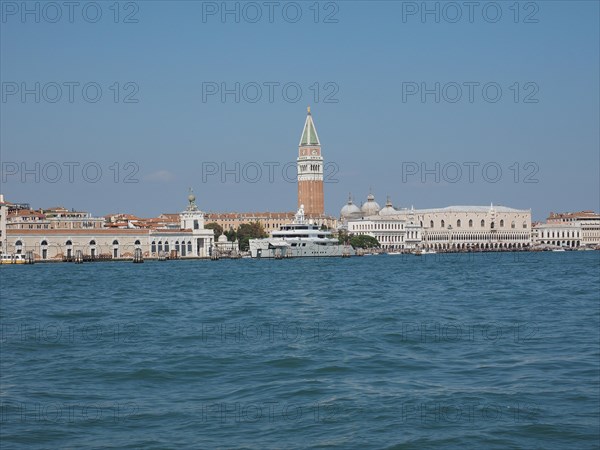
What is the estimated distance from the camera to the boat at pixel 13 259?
6512 centimetres

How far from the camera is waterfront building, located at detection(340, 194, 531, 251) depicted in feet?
331

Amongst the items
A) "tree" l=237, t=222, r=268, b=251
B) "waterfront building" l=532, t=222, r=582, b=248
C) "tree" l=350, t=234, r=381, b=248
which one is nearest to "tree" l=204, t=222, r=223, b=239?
"tree" l=237, t=222, r=268, b=251

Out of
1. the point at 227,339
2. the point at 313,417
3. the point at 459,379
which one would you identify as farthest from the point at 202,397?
the point at 227,339

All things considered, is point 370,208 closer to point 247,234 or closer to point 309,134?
point 309,134

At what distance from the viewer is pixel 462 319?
54.9ft

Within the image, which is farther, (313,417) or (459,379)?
(459,379)

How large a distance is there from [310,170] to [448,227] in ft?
51.7

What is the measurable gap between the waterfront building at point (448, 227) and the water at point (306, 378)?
80.9 m

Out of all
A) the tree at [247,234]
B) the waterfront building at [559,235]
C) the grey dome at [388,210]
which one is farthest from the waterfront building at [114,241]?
the waterfront building at [559,235]

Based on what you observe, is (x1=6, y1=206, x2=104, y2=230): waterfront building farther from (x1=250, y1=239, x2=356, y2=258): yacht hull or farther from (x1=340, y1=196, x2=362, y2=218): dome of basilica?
(x1=340, y1=196, x2=362, y2=218): dome of basilica

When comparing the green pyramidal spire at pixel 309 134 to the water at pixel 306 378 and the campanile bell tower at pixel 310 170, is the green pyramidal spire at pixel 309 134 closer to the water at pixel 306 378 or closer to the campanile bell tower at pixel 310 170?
the campanile bell tower at pixel 310 170

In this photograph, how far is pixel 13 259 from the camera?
6544 cm

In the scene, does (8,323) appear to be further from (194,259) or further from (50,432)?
(194,259)

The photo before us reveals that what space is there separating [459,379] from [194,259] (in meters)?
64.7
